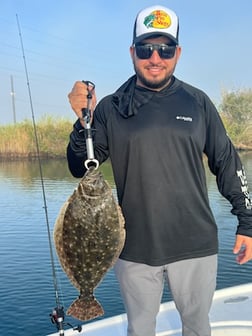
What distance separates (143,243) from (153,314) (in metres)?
0.45

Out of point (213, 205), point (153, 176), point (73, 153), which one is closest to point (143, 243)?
point (153, 176)

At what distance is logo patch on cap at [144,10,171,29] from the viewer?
240cm

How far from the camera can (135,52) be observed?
8.03 feet

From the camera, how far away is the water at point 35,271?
21.4 ft

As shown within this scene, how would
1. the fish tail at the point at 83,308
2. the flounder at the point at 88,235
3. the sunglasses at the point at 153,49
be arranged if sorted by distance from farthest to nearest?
the sunglasses at the point at 153,49 < the fish tail at the point at 83,308 < the flounder at the point at 88,235

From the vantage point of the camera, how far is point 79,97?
2.06 meters

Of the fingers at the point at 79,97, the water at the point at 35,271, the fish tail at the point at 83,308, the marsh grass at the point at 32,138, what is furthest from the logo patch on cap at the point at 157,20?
the marsh grass at the point at 32,138

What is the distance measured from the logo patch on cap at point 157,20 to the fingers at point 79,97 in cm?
61

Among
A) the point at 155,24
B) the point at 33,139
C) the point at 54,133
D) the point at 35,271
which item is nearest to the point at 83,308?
the point at 155,24

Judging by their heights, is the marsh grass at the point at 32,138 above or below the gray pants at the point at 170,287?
above

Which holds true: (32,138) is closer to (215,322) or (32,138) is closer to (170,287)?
(215,322)

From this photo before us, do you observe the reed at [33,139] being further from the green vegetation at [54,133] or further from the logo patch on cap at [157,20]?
the logo patch on cap at [157,20]

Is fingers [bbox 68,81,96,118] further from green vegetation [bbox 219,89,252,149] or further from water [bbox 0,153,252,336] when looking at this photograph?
green vegetation [bbox 219,89,252,149]

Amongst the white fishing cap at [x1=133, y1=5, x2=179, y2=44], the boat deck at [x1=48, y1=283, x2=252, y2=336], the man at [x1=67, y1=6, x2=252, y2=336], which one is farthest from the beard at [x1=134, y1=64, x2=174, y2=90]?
the boat deck at [x1=48, y1=283, x2=252, y2=336]
